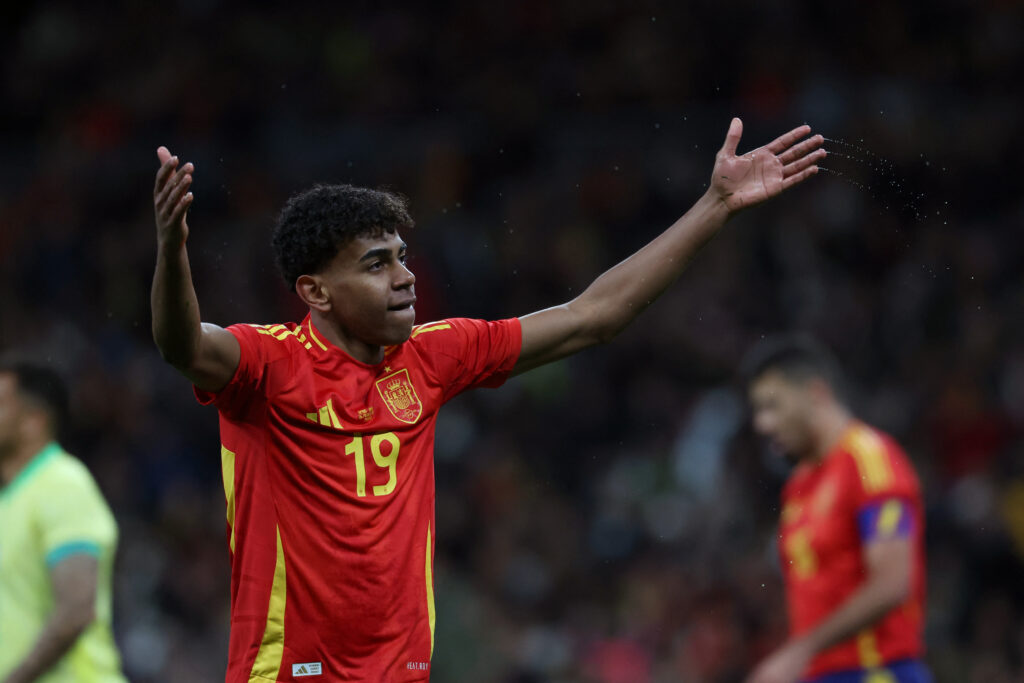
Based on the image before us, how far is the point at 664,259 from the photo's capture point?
13.8ft

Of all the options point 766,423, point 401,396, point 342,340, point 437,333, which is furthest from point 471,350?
point 766,423

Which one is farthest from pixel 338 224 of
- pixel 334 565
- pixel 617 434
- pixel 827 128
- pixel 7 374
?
pixel 827 128

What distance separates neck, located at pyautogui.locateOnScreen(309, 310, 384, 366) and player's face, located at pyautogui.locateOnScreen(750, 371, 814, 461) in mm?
2571

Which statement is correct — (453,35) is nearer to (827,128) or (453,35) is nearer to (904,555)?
(827,128)

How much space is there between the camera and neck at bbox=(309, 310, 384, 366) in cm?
400

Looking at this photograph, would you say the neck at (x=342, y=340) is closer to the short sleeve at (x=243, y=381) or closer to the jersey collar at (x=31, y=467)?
the short sleeve at (x=243, y=381)

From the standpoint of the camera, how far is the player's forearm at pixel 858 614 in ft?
17.1

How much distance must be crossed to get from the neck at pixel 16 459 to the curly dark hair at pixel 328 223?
Answer: 6.88 ft

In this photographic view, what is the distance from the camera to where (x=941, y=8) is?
11.9 metres

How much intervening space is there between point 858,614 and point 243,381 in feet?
9.28

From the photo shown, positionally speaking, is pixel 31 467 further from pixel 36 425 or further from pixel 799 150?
pixel 799 150

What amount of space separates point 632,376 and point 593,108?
2952 mm

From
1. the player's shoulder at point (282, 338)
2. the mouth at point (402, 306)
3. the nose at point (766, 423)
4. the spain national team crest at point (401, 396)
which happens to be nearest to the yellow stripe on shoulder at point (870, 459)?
the nose at point (766, 423)

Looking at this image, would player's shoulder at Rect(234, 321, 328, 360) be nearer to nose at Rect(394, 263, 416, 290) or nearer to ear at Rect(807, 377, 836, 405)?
nose at Rect(394, 263, 416, 290)
